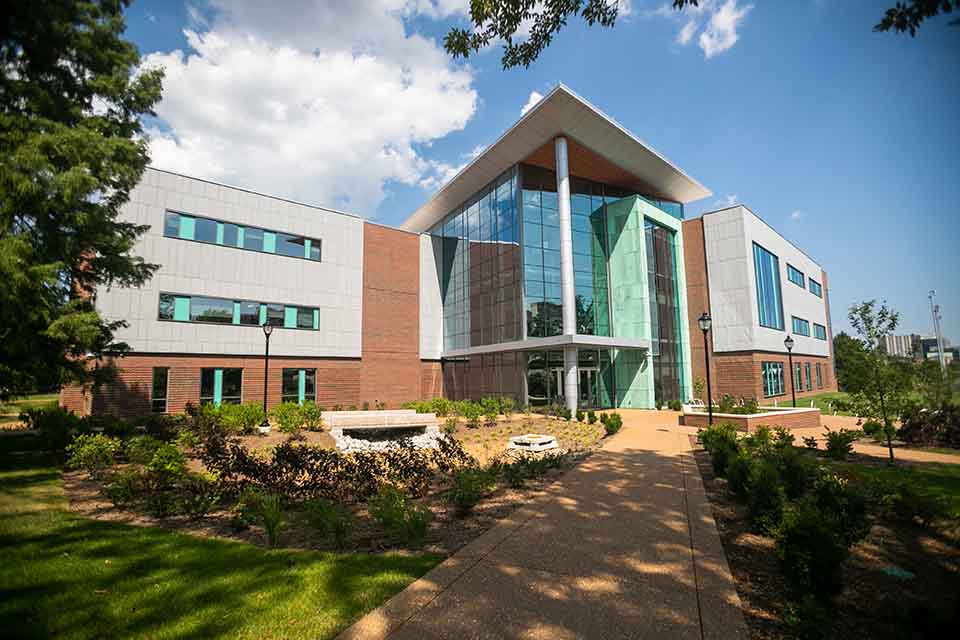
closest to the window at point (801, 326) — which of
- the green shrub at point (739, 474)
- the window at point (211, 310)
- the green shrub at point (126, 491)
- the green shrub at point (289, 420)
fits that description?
the green shrub at point (739, 474)

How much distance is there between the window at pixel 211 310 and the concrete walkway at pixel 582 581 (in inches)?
909

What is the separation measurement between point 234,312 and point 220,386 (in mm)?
4222

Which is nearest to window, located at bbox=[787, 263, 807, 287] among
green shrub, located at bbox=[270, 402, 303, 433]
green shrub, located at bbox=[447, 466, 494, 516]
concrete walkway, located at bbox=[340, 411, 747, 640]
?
concrete walkway, located at bbox=[340, 411, 747, 640]

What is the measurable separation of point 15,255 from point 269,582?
10.1 m

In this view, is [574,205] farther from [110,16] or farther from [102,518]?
[102,518]

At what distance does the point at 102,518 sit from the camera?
7.81 m

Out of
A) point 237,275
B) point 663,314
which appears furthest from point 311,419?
point 663,314

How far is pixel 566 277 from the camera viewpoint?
2588 centimetres

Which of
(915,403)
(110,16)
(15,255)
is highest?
(110,16)

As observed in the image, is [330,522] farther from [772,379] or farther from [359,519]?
[772,379]

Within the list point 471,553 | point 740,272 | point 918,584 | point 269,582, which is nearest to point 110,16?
point 269,582

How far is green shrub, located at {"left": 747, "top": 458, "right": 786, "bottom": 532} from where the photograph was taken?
6574 millimetres

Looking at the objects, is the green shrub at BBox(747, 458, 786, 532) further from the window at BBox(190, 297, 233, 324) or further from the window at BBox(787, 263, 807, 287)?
the window at BBox(787, 263, 807, 287)

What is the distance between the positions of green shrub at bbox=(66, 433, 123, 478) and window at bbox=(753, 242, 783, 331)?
35737mm
